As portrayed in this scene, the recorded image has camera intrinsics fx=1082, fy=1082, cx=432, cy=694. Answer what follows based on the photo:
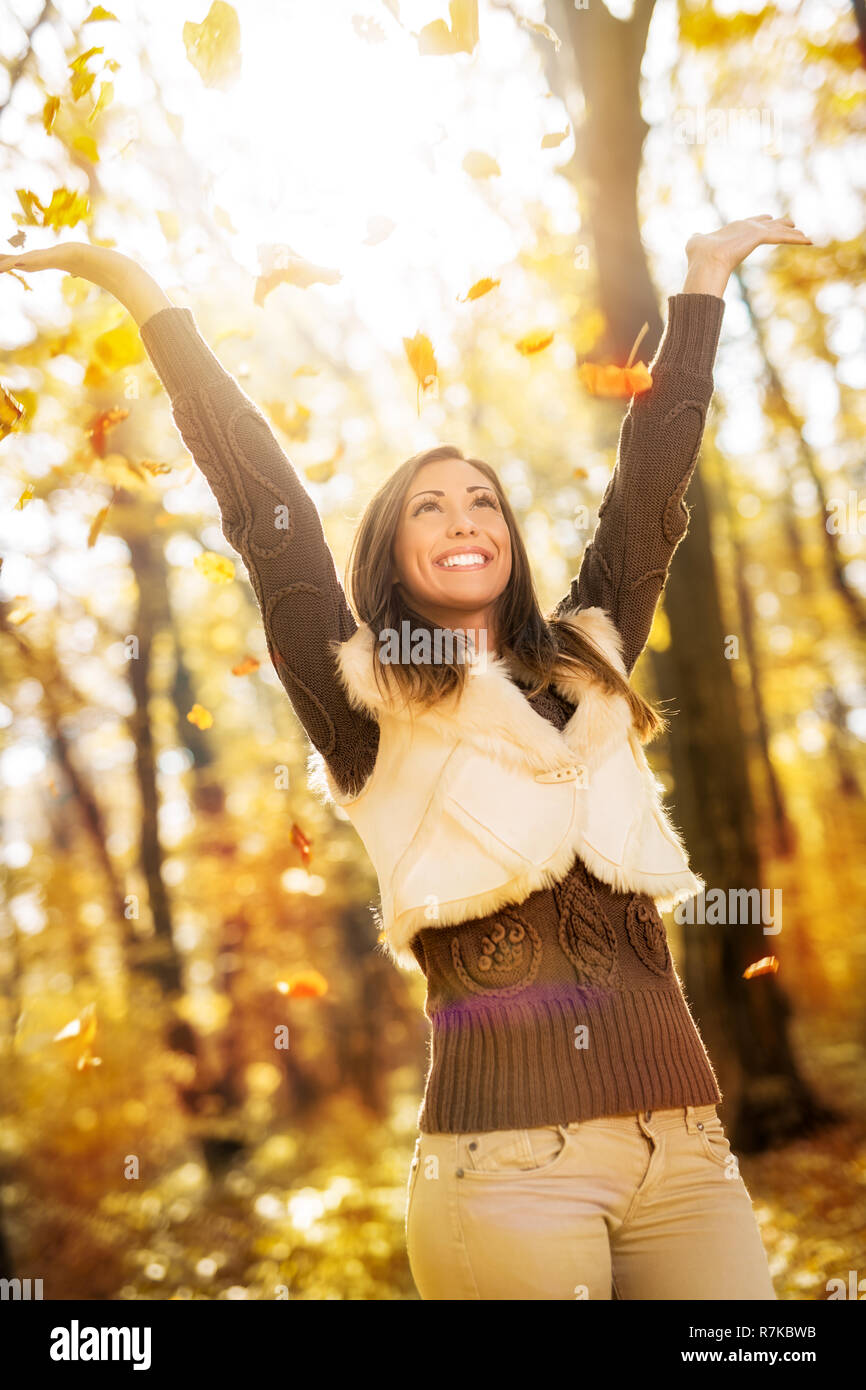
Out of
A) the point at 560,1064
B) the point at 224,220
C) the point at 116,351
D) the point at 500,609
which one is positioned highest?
the point at 224,220

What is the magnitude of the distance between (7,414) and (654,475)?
1888 mm

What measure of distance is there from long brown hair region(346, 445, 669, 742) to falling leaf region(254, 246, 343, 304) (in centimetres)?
111

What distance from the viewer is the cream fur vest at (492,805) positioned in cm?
211

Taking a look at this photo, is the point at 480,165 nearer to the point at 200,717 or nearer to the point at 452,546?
the point at 200,717

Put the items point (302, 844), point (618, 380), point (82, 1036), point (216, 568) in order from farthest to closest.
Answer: point (82, 1036)
point (216, 568)
point (302, 844)
point (618, 380)

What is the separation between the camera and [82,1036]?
8156mm

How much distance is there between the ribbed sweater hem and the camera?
198 cm

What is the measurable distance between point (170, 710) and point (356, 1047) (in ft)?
17.7

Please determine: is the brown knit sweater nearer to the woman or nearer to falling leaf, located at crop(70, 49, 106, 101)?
the woman

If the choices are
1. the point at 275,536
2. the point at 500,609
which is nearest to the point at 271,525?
the point at 275,536

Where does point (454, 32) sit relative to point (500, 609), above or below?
above

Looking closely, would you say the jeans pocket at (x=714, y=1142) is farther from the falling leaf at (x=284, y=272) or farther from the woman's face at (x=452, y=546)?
the falling leaf at (x=284, y=272)

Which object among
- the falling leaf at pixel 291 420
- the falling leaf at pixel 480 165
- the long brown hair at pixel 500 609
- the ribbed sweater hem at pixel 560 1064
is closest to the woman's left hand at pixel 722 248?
the long brown hair at pixel 500 609
